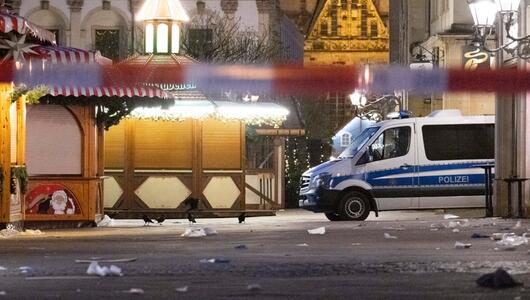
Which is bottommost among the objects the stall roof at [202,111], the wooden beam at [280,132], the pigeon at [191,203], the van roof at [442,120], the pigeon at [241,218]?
the pigeon at [241,218]

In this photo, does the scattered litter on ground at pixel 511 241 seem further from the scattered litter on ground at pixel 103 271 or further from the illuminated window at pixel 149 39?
the illuminated window at pixel 149 39

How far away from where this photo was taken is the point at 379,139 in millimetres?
30594

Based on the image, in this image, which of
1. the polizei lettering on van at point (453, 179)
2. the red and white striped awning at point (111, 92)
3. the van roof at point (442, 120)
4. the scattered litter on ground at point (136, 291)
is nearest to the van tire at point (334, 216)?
the van roof at point (442, 120)

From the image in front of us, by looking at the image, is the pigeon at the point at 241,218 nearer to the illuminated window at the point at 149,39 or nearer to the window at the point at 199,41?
the illuminated window at the point at 149,39

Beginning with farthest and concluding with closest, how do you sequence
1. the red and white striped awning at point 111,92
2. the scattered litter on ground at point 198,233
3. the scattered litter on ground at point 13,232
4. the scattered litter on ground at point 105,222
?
the scattered litter on ground at point 105,222
the red and white striped awning at point 111,92
the scattered litter on ground at point 13,232
the scattered litter on ground at point 198,233

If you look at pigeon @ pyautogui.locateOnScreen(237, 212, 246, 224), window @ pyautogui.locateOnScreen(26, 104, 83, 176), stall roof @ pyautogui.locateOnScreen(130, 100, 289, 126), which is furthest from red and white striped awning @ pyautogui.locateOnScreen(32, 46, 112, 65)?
pigeon @ pyautogui.locateOnScreen(237, 212, 246, 224)

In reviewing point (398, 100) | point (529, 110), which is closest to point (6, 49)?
point (529, 110)

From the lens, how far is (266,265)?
1472cm

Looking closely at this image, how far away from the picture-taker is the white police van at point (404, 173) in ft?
99.8

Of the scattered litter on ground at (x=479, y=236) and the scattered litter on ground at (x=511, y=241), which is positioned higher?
the scattered litter on ground at (x=511, y=241)

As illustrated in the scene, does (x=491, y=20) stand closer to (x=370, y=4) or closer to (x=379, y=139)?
(x=379, y=139)

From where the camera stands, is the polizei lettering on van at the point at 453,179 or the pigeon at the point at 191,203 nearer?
the polizei lettering on van at the point at 453,179

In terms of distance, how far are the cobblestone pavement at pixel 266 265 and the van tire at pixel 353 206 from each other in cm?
767

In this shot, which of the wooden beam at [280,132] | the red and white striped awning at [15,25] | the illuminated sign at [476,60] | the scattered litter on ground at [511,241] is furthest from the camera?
the wooden beam at [280,132]
